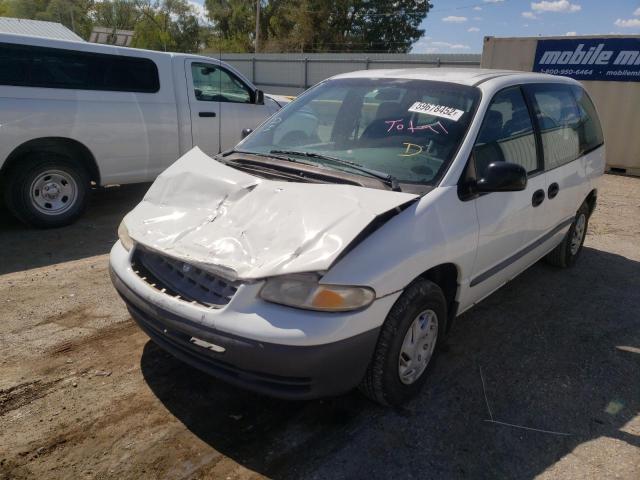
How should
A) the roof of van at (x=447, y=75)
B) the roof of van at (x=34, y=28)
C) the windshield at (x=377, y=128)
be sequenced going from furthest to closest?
1. the roof of van at (x=34, y=28)
2. the roof of van at (x=447, y=75)
3. the windshield at (x=377, y=128)

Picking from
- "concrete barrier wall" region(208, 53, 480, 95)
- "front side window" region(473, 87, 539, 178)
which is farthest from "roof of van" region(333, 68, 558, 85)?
"concrete barrier wall" region(208, 53, 480, 95)

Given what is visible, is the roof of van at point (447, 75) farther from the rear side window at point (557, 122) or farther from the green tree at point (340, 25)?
→ the green tree at point (340, 25)

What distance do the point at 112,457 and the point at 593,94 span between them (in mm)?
11405

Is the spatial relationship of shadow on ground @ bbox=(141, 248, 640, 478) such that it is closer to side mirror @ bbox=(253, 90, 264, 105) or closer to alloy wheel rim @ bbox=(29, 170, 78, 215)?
alloy wheel rim @ bbox=(29, 170, 78, 215)

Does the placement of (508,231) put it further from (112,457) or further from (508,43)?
(508,43)

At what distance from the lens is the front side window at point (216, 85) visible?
6.85 meters

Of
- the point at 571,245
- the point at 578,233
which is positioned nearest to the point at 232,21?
the point at 578,233

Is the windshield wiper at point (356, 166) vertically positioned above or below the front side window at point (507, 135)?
below

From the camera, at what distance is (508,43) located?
37.9ft

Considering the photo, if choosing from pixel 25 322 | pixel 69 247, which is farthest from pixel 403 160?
pixel 69 247

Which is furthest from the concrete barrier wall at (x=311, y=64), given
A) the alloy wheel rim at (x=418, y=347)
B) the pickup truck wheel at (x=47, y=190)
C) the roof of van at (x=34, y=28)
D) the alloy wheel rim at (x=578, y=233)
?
the alloy wheel rim at (x=418, y=347)

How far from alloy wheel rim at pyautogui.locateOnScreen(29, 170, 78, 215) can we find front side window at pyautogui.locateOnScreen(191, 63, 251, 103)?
6.59ft

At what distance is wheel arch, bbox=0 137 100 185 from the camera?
17.8ft

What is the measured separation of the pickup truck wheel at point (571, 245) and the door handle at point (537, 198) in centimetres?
131
